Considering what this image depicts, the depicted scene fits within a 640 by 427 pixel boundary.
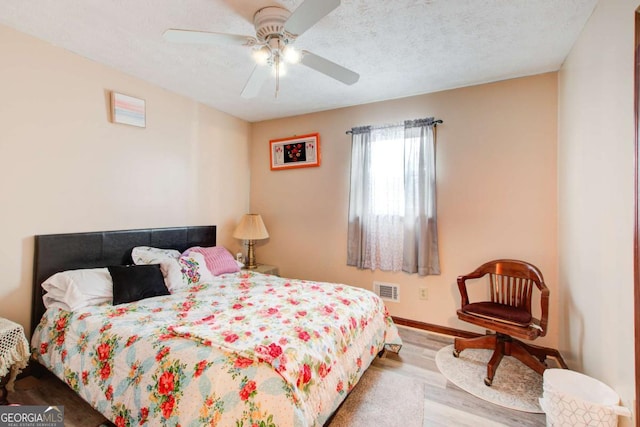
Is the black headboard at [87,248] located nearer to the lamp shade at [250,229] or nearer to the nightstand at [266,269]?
the lamp shade at [250,229]

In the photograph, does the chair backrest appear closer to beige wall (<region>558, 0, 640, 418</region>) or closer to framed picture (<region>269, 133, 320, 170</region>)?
beige wall (<region>558, 0, 640, 418</region>)

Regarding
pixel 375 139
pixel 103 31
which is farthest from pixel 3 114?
pixel 375 139

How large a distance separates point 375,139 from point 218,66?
174 centimetres

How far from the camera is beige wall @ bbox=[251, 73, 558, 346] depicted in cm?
257

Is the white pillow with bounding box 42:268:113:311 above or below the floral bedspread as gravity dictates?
above

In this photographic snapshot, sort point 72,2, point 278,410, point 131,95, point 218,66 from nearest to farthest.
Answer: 1. point 278,410
2. point 72,2
3. point 218,66
4. point 131,95

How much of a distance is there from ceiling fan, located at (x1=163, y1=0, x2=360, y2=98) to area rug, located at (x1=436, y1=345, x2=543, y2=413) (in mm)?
2341

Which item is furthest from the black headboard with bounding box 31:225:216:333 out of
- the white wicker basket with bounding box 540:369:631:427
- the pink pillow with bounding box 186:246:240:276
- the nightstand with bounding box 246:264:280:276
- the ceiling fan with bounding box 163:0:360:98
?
the white wicker basket with bounding box 540:369:631:427

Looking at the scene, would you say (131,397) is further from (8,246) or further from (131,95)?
(131,95)

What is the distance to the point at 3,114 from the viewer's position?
6.49 ft

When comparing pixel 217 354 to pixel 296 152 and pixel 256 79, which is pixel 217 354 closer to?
pixel 256 79

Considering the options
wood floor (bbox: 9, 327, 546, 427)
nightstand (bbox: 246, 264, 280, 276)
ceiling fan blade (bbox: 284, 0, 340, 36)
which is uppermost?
ceiling fan blade (bbox: 284, 0, 340, 36)

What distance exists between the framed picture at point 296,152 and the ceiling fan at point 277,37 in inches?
62.3

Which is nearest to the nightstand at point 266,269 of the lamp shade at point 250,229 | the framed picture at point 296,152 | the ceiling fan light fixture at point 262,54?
the lamp shade at point 250,229
